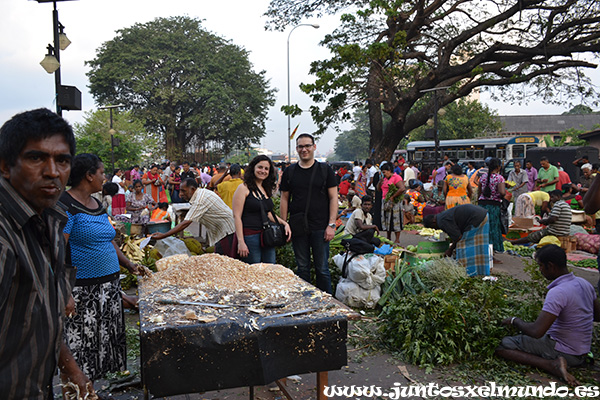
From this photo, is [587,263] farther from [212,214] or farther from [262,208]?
[212,214]

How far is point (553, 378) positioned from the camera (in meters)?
3.89

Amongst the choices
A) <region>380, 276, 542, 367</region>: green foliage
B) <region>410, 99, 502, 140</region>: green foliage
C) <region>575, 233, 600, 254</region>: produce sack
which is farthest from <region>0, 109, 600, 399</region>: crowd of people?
<region>410, 99, 502, 140</region>: green foliage

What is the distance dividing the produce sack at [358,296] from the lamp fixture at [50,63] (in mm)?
7778

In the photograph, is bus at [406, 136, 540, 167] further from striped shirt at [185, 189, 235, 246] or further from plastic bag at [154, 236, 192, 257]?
striped shirt at [185, 189, 235, 246]

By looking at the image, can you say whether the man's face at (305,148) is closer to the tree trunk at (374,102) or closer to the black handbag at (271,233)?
the black handbag at (271,233)

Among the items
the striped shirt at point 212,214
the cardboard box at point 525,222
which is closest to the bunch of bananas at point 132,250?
the striped shirt at point 212,214

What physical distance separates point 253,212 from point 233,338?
2521 millimetres

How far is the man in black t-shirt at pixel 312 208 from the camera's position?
515 centimetres

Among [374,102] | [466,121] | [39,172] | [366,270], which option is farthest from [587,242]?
[466,121]

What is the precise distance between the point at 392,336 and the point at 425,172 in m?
19.7

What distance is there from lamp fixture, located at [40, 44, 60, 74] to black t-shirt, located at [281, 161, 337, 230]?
6.98m

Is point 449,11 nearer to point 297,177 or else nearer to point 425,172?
point 425,172

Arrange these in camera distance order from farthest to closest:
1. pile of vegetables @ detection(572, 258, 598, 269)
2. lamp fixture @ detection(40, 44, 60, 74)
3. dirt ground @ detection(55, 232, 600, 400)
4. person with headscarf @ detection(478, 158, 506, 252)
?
lamp fixture @ detection(40, 44, 60, 74) → person with headscarf @ detection(478, 158, 506, 252) → pile of vegetables @ detection(572, 258, 598, 269) → dirt ground @ detection(55, 232, 600, 400)

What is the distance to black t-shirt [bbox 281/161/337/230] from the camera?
17.0 feet
